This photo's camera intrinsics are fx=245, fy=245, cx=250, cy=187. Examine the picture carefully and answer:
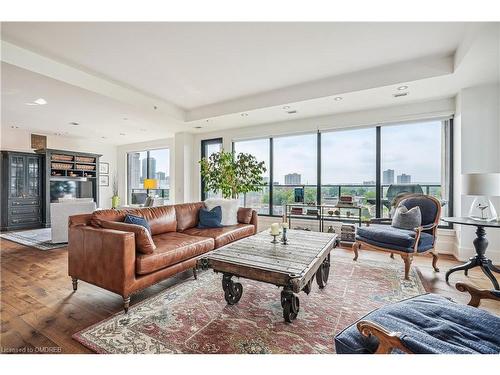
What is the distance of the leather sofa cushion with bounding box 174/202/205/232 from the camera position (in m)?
3.62

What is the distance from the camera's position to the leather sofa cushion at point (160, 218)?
317 centimetres

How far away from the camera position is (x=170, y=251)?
8.17 feet

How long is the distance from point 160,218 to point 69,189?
5.64 meters

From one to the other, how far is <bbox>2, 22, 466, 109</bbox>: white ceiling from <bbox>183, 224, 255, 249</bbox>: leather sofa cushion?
87.7 inches

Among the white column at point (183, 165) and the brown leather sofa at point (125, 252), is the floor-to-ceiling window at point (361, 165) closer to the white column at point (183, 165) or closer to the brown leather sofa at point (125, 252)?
the white column at point (183, 165)

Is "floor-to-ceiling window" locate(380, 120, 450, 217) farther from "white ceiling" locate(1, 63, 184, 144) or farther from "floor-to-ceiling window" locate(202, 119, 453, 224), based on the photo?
Result: "white ceiling" locate(1, 63, 184, 144)

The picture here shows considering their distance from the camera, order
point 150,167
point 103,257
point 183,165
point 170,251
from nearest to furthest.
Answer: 1. point 103,257
2. point 170,251
3. point 183,165
4. point 150,167

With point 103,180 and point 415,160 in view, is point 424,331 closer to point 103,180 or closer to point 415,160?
point 415,160

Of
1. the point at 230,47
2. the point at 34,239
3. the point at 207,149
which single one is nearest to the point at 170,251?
the point at 230,47

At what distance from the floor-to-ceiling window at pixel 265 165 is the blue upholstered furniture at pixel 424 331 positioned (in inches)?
175

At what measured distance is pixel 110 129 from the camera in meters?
6.37

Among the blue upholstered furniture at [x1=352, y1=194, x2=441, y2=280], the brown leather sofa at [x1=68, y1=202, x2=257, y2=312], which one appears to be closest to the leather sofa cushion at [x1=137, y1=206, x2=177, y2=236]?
the brown leather sofa at [x1=68, y1=202, x2=257, y2=312]
